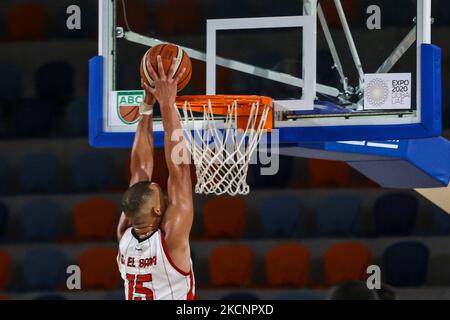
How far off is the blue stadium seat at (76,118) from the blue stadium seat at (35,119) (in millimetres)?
123

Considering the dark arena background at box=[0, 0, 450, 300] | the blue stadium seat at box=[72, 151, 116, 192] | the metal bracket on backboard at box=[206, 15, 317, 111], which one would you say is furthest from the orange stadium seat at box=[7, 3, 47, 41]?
the metal bracket on backboard at box=[206, 15, 317, 111]

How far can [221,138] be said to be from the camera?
13.8ft

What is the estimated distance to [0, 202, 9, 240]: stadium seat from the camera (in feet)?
22.1

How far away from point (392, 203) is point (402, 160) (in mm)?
1532

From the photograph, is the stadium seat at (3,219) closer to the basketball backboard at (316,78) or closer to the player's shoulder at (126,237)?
the basketball backboard at (316,78)

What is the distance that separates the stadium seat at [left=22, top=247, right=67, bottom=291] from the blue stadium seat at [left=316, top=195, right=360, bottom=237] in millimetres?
1469

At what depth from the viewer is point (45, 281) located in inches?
256

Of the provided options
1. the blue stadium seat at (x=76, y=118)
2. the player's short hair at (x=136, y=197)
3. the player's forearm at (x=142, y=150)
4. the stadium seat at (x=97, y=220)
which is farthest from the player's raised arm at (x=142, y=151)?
the blue stadium seat at (x=76, y=118)

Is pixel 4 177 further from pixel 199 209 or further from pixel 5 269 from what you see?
pixel 199 209

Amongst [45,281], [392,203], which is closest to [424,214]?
[392,203]

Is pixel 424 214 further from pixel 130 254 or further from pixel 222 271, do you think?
pixel 130 254

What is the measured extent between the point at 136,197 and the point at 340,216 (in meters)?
2.74

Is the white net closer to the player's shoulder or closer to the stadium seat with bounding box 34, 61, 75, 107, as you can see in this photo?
the player's shoulder

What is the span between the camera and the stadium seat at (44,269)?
6.48 meters
